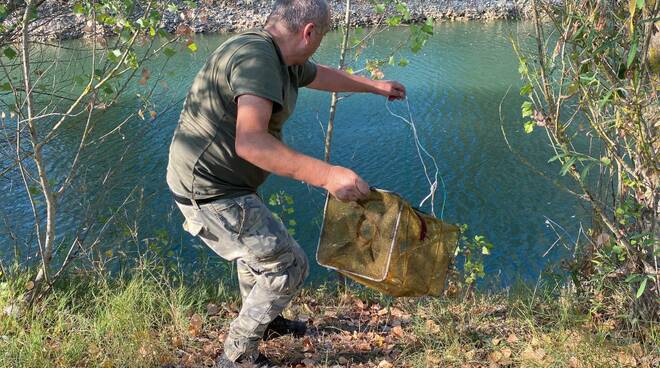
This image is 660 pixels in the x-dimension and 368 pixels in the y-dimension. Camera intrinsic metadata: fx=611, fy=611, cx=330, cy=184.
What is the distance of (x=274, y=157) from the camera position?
2336mm

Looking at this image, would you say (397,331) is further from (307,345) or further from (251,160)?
(251,160)

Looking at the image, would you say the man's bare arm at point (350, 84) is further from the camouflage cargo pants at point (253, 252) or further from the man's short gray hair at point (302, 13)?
the camouflage cargo pants at point (253, 252)

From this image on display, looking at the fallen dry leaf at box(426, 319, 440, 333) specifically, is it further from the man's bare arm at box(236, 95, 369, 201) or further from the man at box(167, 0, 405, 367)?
the man's bare arm at box(236, 95, 369, 201)

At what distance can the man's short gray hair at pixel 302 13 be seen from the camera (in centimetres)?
257

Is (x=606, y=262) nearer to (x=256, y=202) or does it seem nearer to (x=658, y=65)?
(x=658, y=65)

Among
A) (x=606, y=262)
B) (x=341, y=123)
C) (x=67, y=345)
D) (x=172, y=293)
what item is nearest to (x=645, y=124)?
(x=606, y=262)

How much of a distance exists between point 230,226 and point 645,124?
1949mm

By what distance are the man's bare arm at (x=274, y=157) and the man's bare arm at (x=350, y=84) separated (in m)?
1.05

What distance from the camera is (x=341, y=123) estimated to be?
10195 mm

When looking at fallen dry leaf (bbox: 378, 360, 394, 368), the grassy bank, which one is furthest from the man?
fallen dry leaf (bbox: 378, 360, 394, 368)

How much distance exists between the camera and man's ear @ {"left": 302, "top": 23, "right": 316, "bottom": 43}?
2.58 m

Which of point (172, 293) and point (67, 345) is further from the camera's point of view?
point (172, 293)

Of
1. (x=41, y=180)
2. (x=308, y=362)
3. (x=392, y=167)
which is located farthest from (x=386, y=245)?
(x=392, y=167)

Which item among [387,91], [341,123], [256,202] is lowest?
[341,123]
